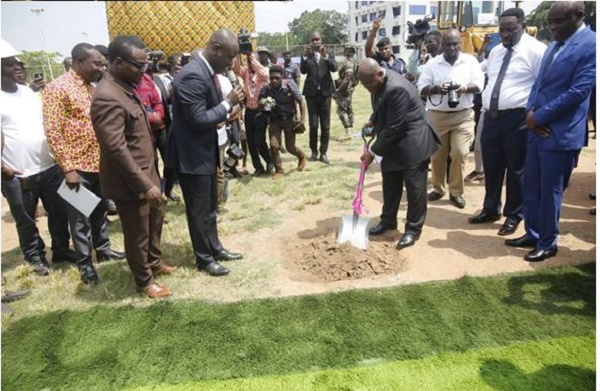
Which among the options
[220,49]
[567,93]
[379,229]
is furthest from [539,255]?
[220,49]

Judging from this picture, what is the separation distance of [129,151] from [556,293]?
10.8 feet

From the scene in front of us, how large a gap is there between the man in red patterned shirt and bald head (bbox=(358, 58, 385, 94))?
2223 millimetres

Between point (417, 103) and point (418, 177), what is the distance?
0.70 m

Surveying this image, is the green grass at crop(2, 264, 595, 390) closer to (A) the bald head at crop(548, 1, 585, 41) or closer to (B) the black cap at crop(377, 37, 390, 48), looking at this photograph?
(A) the bald head at crop(548, 1, 585, 41)

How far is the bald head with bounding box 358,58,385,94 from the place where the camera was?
12.1ft

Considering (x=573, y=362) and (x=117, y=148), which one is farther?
(x=117, y=148)

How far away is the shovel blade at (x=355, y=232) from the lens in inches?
158

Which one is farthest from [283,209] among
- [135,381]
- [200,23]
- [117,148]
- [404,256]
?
[200,23]

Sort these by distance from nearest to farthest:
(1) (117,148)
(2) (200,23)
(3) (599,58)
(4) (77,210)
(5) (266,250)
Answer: (3) (599,58) → (1) (117,148) → (4) (77,210) → (5) (266,250) → (2) (200,23)

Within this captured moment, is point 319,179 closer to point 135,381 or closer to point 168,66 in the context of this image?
point 168,66

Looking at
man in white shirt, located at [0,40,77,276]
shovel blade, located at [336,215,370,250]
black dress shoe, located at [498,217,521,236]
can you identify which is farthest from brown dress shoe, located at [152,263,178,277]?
black dress shoe, located at [498,217,521,236]

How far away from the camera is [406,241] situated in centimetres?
417

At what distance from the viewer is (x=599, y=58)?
269cm

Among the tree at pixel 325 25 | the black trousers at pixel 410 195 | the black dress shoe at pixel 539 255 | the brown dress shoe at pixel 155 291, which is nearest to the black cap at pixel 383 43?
the black trousers at pixel 410 195
